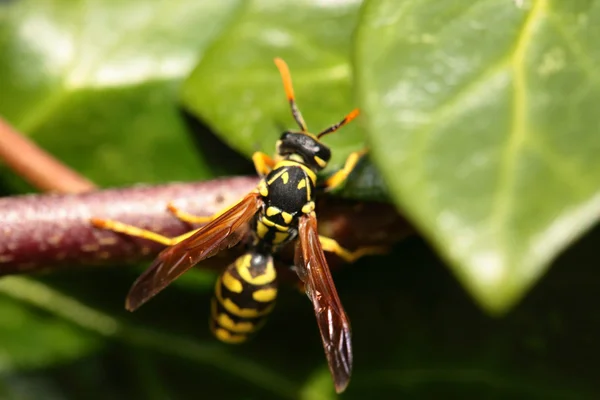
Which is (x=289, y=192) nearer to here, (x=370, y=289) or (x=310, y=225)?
(x=310, y=225)

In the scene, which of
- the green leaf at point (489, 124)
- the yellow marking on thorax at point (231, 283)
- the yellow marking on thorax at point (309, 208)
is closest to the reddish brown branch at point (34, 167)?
the yellow marking on thorax at point (231, 283)

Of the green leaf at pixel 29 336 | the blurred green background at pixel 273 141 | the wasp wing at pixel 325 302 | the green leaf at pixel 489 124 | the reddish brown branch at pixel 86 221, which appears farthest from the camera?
the green leaf at pixel 29 336

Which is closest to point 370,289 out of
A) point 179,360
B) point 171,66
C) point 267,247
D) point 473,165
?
point 267,247

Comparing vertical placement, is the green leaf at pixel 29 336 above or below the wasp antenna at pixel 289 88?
below

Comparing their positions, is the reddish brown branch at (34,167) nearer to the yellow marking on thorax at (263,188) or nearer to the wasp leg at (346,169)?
the yellow marking on thorax at (263,188)

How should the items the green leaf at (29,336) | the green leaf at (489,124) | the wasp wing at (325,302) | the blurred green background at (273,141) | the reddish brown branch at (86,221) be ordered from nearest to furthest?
the green leaf at (489,124), the blurred green background at (273,141), the reddish brown branch at (86,221), the wasp wing at (325,302), the green leaf at (29,336)

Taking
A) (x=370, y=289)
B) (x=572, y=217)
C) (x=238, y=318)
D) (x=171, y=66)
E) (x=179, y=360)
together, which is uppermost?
(x=572, y=217)
